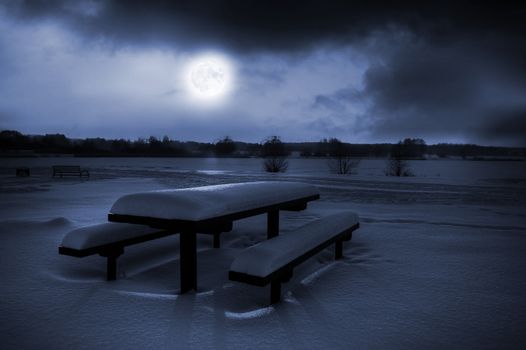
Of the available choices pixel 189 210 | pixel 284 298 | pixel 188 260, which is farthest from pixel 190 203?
pixel 284 298

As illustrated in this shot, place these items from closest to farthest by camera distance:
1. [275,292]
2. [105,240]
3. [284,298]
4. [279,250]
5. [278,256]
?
1. [278,256]
2. [279,250]
3. [275,292]
4. [284,298]
5. [105,240]

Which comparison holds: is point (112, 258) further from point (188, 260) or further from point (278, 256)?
point (278, 256)

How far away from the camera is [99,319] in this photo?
10.0ft

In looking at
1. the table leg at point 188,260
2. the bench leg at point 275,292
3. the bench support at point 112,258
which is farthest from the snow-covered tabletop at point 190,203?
the bench leg at point 275,292

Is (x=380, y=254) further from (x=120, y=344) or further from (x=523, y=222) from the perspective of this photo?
Result: (x=523, y=222)

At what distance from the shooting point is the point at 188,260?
11.8 feet

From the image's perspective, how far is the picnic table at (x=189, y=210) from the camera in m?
A: 3.13

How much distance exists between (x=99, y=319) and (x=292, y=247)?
6.18ft

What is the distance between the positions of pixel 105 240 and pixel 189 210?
1.33 metres

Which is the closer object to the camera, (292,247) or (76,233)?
(292,247)

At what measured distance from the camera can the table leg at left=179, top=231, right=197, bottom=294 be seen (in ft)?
11.5

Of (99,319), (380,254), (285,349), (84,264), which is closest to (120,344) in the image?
(99,319)

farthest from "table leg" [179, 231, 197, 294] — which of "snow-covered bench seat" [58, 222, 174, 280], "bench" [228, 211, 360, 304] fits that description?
"snow-covered bench seat" [58, 222, 174, 280]

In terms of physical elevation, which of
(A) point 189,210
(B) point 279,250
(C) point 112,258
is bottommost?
(C) point 112,258
